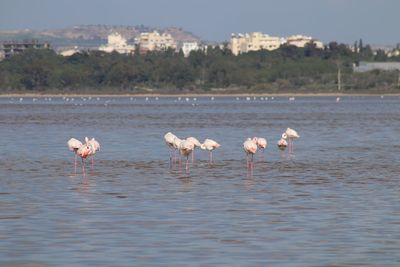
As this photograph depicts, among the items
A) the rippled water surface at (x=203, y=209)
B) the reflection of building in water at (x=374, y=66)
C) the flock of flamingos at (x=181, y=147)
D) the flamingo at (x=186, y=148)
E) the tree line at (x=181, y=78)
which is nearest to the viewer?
the rippled water surface at (x=203, y=209)

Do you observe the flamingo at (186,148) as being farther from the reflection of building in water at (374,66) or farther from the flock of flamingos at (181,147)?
the reflection of building in water at (374,66)

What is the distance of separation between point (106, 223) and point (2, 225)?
1.55m

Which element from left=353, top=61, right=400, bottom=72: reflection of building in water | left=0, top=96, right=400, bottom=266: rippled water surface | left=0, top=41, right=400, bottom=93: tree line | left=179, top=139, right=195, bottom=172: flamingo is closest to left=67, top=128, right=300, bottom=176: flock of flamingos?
left=179, top=139, right=195, bottom=172: flamingo

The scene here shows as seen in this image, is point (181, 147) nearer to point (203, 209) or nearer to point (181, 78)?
point (203, 209)

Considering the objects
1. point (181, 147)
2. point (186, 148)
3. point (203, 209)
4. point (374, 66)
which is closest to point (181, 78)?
point (374, 66)

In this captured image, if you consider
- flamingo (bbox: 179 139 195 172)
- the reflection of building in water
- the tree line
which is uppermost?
flamingo (bbox: 179 139 195 172)

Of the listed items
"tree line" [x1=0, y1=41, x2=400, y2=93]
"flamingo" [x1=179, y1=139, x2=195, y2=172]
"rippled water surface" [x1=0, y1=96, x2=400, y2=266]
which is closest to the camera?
"rippled water surface" [x1=0, y1=96, x2=400, y2=266]

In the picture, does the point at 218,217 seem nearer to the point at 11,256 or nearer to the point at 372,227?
the point at 372,227

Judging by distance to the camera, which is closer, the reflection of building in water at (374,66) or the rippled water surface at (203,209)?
the rippled water surface at (203,209)

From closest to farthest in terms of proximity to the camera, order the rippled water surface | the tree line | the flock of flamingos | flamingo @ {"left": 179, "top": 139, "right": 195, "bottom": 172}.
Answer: the rippled water surface
the flock of flamingos
flamingo @ {"left": 179, "top": 139, "right": 195, "bottom": 172}
the tree line

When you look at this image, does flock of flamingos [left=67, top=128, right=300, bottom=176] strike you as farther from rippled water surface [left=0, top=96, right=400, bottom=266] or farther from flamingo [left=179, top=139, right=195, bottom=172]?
rippled water surface [left=0, top=96, right=400, bottom=266]

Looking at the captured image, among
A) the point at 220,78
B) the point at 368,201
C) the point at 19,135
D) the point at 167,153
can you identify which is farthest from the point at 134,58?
the point at 368,201

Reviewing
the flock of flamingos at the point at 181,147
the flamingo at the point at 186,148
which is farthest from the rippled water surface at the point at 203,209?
the flamingo at the point at 186,148

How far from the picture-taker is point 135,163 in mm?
32625
